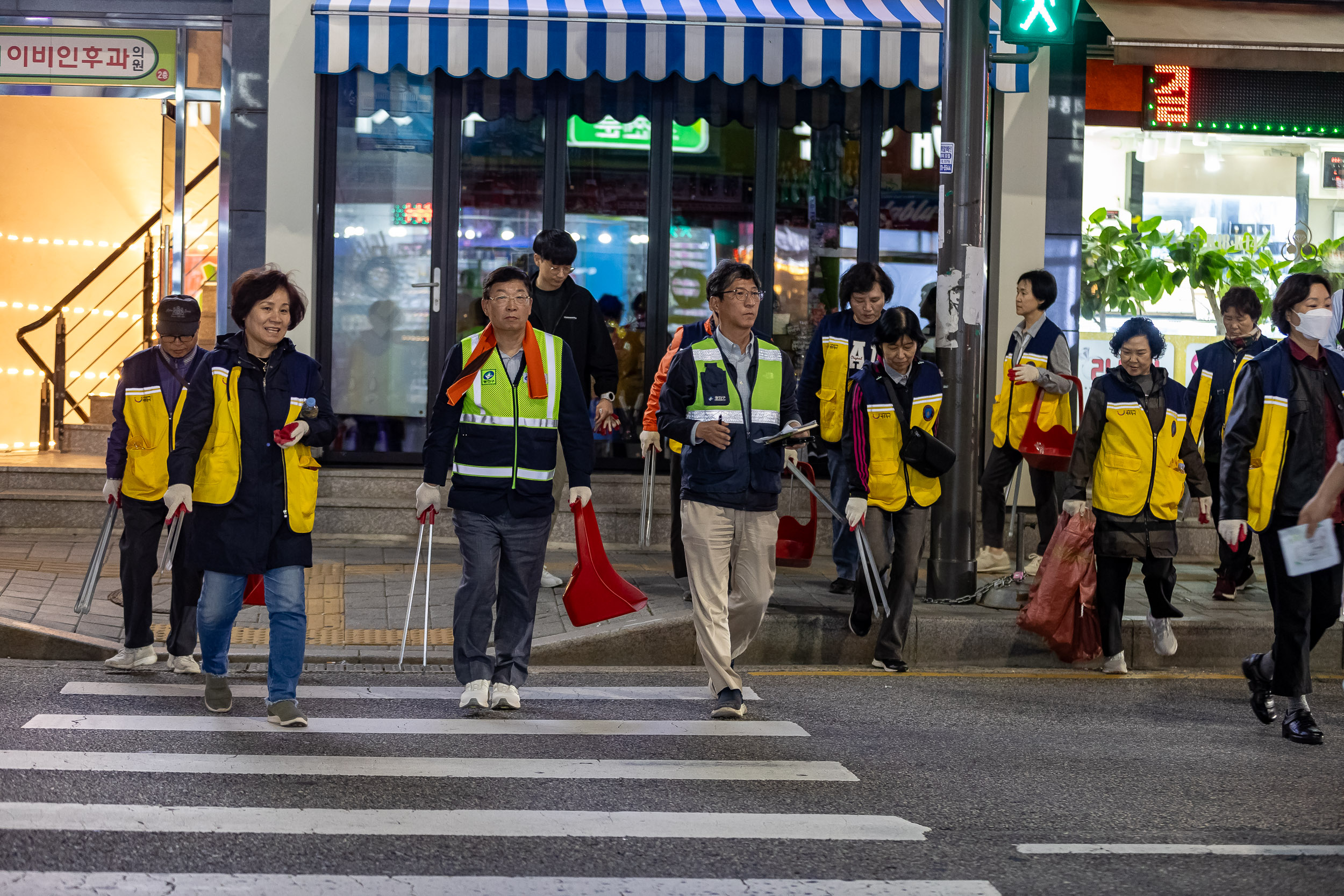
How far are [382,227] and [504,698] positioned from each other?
6.03 meters

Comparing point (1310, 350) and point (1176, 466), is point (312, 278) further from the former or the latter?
point (1310, 350)

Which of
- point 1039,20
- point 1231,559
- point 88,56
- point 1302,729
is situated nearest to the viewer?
point 1302,729

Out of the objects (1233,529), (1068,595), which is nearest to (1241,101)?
(1068,595)

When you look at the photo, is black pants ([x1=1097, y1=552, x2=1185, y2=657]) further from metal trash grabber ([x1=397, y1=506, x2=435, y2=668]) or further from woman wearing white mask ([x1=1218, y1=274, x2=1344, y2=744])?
metal trash grabber ([x1=397, y1=506, x2=435, y2=668])

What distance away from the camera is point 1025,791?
17.1ft

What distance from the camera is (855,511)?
727 centimetres

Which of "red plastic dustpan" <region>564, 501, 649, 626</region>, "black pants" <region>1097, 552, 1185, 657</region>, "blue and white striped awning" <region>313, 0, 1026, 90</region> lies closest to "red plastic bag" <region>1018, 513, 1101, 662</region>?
"black pants" <region>1097, 552, 1185, 657</region>

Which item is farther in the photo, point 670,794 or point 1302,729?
point 1302,729

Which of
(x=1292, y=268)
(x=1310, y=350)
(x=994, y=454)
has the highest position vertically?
(x=1292, y=268)

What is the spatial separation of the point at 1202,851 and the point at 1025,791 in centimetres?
80

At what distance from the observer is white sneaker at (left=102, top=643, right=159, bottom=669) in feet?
23.0

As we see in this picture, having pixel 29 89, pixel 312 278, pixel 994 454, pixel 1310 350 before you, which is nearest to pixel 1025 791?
pixel 1310 350

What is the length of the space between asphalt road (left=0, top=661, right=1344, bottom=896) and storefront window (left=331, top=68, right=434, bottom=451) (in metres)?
4.75

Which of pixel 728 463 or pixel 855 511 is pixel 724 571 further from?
pixel 855 511
